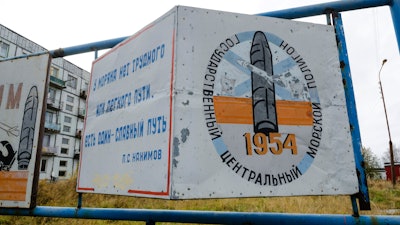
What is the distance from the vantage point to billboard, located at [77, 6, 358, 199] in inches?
58.0

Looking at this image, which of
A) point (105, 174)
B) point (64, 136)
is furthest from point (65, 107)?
→ point (105, 174)

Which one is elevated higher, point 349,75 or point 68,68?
point 68,68

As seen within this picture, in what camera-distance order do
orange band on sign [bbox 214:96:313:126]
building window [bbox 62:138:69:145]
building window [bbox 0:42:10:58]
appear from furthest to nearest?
building window [bbox 62:138:69:145]
building window [bbox 0:42:10:58]
orange band on sign [bbox 214:96:313:126]

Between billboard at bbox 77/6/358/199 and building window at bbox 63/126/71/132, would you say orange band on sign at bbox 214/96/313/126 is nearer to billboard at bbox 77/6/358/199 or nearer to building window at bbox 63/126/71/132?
billboard at bbox 77/6/358/199

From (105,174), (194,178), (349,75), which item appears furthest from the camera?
(105,174)

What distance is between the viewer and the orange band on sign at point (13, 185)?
2.13 meters

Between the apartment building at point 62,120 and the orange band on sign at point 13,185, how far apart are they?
31847 mm

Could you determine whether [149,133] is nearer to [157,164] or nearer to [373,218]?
[157,164]

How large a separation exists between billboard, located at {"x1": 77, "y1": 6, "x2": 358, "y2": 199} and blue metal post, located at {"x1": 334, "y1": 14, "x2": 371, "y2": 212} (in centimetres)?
3

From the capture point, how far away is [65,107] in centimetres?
3525

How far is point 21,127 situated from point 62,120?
36.0 m

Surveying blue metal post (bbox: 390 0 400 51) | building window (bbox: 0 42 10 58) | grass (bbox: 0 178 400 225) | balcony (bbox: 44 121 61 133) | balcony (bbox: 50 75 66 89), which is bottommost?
grass (bbox: 0 178 400 225)

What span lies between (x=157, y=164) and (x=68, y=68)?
3917 cm

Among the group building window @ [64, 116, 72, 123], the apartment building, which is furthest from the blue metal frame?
building window @ [64, 116, 72, 123]
